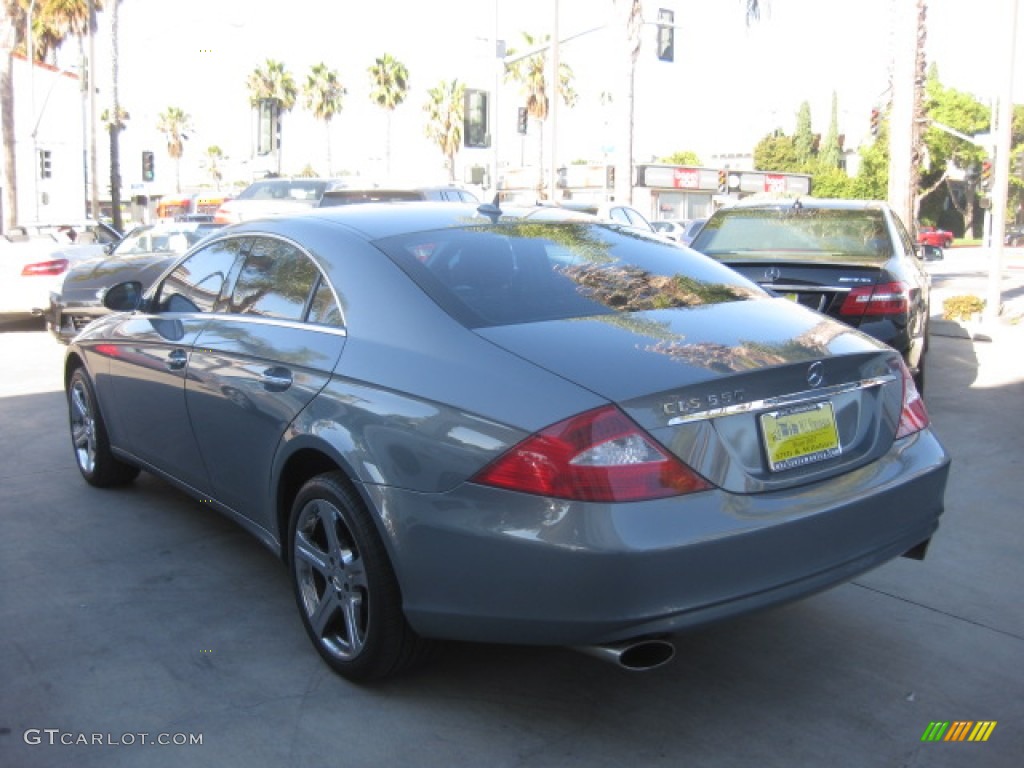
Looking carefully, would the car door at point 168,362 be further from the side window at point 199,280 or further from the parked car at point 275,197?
the parked car at point 275,197

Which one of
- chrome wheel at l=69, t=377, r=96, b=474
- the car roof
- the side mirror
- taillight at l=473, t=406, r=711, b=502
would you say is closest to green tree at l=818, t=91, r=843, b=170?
chrome wheel at l=69, t=377, r=96, b=474

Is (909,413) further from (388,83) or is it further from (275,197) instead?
(388,83)

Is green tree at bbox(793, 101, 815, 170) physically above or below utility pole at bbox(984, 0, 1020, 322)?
above

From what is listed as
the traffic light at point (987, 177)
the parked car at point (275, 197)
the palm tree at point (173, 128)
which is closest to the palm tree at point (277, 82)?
the palm tree at point (173, 128)

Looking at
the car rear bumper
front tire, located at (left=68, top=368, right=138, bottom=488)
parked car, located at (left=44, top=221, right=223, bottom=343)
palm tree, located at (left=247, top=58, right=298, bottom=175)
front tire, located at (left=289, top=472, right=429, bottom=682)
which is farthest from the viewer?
palm tree, located at (left=247, top=58, right=298, bottom=175)

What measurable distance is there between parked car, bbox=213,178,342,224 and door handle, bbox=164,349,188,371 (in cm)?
1227

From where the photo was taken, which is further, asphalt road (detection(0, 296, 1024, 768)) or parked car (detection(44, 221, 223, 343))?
parked car (detection(44, 221, 223, 343))

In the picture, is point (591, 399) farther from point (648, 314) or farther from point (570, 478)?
point (648, 314)

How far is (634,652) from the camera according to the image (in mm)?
3014

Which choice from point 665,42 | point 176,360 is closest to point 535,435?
point 176,360

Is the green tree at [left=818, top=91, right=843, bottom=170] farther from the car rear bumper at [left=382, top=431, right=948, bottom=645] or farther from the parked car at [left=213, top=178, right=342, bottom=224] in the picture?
the car rear bumper at [left=382, top=431, right=948, bottom=645]

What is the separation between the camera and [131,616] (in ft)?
14.1

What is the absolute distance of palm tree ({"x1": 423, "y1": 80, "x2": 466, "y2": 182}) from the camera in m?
53.6

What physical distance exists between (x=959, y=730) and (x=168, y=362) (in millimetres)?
3469
